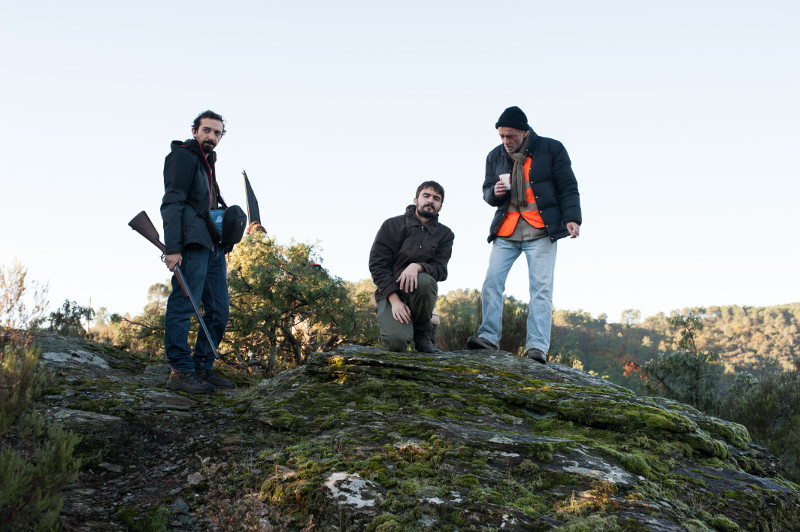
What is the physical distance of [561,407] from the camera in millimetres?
3854

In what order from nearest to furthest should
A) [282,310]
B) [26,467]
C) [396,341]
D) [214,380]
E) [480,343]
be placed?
[26,467] → [214,380] → [396,341] → [480,343] → [282,310]

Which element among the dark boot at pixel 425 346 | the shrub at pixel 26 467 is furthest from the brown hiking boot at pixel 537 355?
the shrub at pixel 26 467

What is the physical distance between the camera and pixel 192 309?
4.43m

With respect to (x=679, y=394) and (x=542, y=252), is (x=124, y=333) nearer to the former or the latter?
(x=542, y=252)

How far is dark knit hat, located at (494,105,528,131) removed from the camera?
18.2 ft

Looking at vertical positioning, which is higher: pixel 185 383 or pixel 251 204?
pixel 251 204

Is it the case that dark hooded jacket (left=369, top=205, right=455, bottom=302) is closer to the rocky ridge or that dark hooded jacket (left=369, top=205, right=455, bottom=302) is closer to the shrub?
the rocky ridge

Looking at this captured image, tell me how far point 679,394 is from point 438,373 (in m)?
6.80

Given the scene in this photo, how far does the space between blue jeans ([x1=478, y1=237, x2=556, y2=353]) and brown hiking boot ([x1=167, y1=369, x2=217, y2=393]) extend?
298 centimetres

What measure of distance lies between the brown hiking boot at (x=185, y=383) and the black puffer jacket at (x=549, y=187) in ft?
11.1

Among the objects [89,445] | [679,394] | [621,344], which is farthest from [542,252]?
[621,344]

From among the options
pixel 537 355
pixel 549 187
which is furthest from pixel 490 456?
pixel 549 187

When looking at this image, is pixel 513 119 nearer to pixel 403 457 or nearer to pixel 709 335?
pixel 403 457

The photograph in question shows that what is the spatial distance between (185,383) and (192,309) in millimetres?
618
